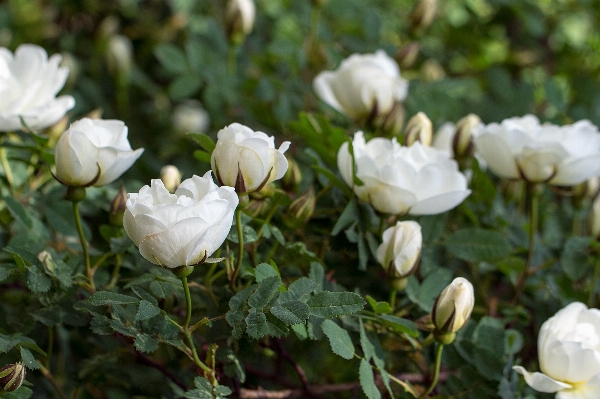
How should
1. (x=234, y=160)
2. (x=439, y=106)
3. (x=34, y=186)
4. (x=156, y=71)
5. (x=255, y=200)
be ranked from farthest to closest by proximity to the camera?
(x=156, y=71)
(x=439, y=106)
(x=34, y=186)
(x=255, y=200)
(x=234, y=160)

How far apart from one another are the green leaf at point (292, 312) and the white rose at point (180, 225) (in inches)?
3.2

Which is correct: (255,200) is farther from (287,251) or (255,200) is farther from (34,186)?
(34,186)

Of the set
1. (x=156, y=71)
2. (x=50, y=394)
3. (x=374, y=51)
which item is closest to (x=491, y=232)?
(x=374, y=51)

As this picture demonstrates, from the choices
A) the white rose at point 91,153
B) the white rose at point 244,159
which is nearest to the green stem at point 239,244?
the white rose at point 244,159

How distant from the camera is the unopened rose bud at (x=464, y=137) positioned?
90 centimetres

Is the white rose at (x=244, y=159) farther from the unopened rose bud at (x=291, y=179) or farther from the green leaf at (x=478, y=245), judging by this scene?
the green leaf at (x=478, y=245)

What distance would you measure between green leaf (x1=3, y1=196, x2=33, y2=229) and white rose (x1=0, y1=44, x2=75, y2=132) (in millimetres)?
82

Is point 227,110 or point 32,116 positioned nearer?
point 32,116

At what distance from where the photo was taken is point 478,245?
31.4 inches

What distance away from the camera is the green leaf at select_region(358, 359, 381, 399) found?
622 millimetres

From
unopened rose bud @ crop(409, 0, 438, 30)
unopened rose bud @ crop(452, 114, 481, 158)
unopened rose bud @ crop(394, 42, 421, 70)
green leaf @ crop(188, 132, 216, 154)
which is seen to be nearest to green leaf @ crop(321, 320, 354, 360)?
green leaf @ crop(188, 132, 216, 154)

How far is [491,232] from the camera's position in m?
0.79

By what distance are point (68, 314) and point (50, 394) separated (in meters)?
0.37

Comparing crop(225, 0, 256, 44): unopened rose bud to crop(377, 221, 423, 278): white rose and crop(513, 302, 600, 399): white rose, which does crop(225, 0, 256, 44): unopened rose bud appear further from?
crop(513, 302, 600, 399): white rose
